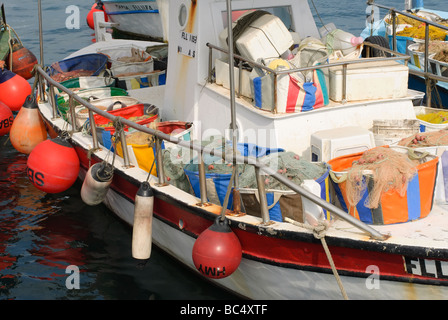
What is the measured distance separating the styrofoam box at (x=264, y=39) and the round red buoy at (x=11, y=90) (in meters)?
5.64

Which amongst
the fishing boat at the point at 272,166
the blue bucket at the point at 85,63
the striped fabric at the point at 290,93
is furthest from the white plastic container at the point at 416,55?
the striped fabric at the point at 290,93

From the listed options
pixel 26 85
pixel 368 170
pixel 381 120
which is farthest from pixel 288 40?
pixel 26 85

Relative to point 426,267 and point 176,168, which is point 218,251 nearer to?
point 176,168

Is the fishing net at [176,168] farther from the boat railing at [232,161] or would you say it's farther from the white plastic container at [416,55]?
the white plastic container at [416,55]

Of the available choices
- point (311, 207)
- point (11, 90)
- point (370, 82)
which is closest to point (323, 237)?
point (311, 207)

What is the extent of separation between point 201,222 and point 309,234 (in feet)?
3.79

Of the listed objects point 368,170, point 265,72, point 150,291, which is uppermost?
point 265,72

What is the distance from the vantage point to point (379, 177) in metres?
5.02

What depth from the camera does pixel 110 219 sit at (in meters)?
7.86

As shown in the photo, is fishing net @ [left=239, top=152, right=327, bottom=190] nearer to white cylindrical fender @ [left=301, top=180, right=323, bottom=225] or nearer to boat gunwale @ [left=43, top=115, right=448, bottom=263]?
white cylindrical fender @ [left=301, top=180, right=323, bottom=225]

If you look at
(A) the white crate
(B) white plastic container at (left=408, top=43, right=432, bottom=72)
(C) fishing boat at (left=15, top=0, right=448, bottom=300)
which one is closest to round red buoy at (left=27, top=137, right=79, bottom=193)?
(C) fishing boat at (left=15, top=0, right=448, bottom=300)

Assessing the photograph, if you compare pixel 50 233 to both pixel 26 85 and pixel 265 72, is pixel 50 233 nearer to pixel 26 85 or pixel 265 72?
pixel 265 72

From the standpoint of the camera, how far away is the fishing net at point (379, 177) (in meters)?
5.01

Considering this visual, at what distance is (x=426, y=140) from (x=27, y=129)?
5418 millimetres
